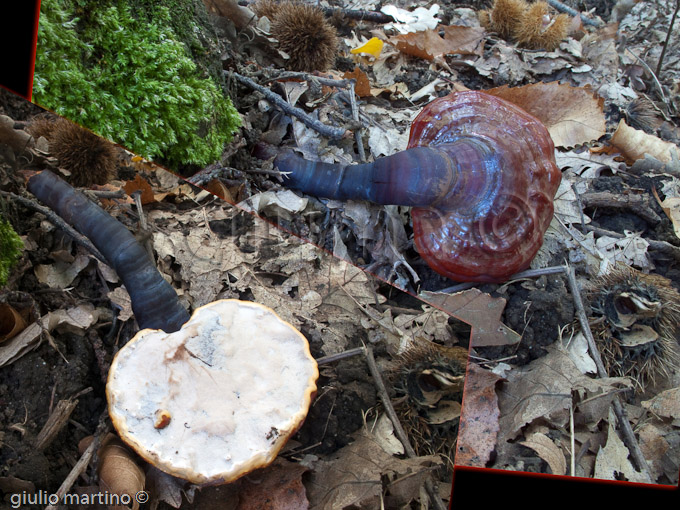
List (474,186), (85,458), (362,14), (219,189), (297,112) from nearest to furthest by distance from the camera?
(85,458)
(219,189)
(474,186)
(297,112)
(362,14)

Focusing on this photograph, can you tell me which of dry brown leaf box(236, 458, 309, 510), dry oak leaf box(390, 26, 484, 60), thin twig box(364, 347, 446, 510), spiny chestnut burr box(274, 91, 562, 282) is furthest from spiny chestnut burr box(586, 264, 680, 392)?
dry oak leaf box(390, 26, 484, 60)

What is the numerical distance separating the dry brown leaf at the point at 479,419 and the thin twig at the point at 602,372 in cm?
51

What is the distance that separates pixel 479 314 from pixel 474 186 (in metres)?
0.65

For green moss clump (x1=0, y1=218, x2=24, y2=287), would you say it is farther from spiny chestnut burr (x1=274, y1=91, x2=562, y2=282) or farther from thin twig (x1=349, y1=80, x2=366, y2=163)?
thin twig (x1=349, y1=80, x2=366, y2=163)

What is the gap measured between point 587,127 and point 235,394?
290 centimetres

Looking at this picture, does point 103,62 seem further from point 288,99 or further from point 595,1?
point 595,1

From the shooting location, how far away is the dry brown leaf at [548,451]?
1.32m

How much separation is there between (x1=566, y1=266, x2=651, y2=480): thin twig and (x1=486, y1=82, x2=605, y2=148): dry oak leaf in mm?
1283

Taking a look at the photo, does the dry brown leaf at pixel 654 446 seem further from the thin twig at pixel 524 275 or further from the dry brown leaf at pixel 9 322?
the dry brown leaf at pixel 9 322

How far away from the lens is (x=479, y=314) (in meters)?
1.49

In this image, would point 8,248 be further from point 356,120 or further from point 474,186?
point 356,120

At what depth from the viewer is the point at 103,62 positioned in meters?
1.56

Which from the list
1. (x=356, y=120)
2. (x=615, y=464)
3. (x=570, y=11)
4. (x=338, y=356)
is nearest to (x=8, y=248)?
(x=338, y=356)

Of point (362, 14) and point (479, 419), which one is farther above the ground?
point (362, 14)
